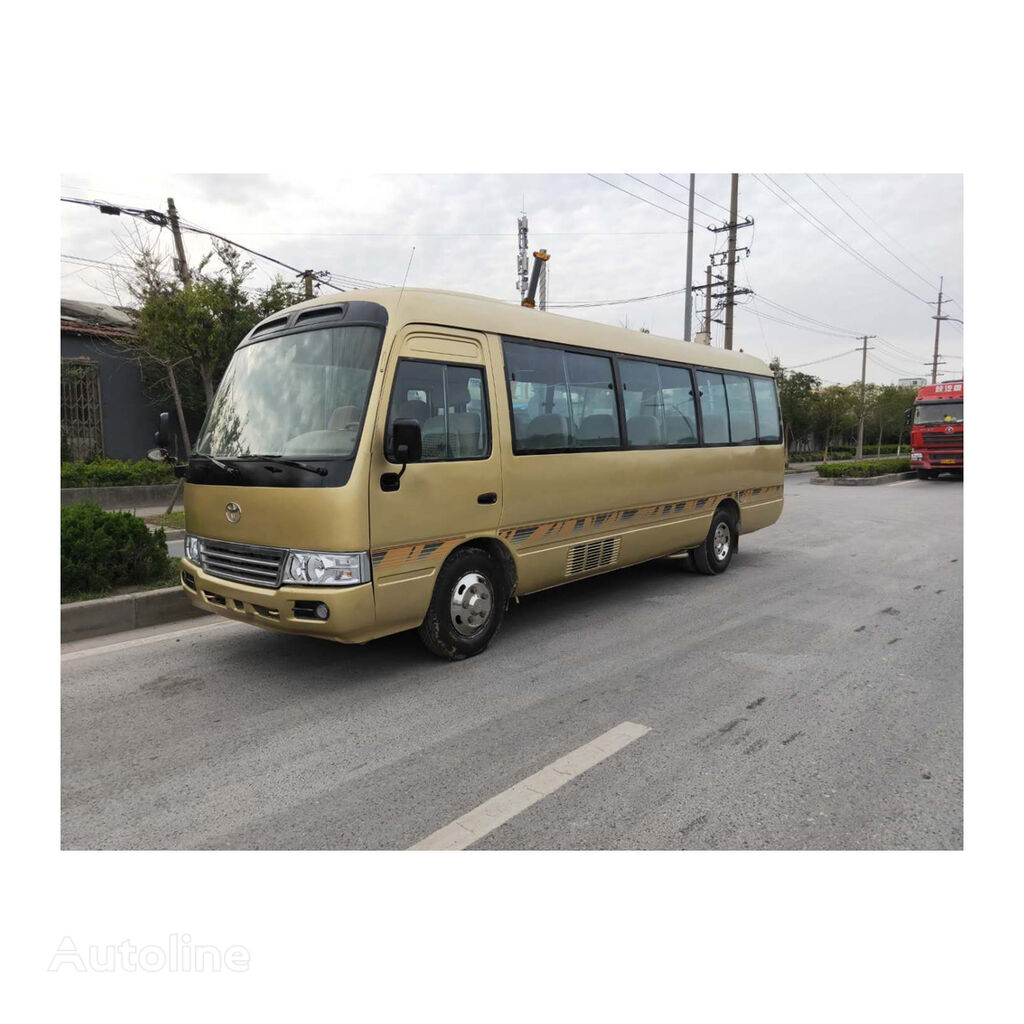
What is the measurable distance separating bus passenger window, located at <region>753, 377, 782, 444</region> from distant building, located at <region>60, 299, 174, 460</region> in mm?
13492

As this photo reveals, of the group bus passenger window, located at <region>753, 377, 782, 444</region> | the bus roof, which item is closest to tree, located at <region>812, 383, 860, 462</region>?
bus passenger window, located at <region>753, 377, 782, 444</region>

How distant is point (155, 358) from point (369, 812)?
48.9 ft

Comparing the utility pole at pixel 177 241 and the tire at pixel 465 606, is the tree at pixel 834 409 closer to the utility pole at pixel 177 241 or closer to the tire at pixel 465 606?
the utility pole at pixel 177 241

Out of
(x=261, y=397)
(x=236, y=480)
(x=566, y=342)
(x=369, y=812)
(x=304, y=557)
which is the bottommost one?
(x=369, y=812)

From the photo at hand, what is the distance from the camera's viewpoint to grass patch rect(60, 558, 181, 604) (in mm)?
6107

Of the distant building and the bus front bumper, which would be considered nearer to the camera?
the bus front bumper

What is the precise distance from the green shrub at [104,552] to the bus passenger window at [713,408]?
5.88 meters

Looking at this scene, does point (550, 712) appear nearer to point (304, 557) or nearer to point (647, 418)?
point (304, 557)

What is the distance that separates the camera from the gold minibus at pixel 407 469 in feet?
14.9

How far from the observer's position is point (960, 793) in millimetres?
3479

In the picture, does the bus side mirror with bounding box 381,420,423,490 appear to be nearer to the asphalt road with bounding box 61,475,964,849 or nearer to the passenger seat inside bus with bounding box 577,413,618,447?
the asphalt road with bounding box 61,475,964,849

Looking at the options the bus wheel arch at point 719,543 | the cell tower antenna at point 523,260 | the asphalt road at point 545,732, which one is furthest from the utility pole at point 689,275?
the asphalt road at point 545,732

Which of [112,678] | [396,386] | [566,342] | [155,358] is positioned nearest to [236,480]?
[396,386]

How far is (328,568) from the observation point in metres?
4.50
